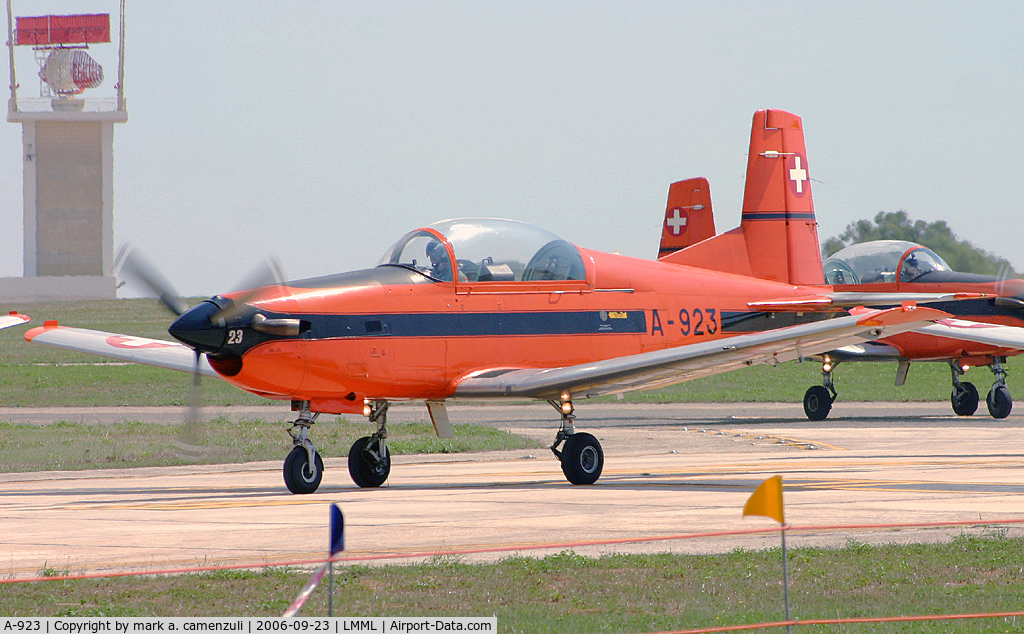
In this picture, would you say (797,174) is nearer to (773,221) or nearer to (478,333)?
(773,221)

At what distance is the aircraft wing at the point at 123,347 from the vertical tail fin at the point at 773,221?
7380mm

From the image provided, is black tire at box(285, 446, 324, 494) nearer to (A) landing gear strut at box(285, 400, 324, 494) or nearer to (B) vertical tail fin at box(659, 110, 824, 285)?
(A) landing gear strut at box(285, 400, 324, 494)

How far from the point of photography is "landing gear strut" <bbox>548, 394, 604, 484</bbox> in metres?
13.7

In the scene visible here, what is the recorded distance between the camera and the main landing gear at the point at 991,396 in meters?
24.7

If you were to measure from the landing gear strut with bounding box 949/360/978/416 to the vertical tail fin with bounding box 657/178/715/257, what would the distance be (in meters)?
6.84

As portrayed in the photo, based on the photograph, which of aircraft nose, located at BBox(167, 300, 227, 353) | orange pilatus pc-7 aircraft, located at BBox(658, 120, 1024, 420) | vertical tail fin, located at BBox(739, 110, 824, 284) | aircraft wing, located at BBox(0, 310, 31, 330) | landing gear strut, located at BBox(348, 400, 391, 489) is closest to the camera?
aircraft nose, located at BBox(167, 300, 227, 353)

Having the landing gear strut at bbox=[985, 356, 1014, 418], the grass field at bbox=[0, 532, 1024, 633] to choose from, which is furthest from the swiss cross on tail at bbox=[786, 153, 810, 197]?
the grass field at bbox=[0, 532, 1024, 633]

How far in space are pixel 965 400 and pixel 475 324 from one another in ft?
53.1

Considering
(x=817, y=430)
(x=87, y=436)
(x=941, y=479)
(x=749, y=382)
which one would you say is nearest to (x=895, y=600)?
(x=941, y=479)

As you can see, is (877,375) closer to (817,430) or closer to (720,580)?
(817,430)

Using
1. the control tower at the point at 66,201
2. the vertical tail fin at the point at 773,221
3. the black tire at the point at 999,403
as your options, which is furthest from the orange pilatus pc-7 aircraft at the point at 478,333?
the control tower at the point at 66,201

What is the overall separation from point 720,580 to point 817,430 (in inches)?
602

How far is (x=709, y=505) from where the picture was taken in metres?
11.5

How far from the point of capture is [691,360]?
1281cm
